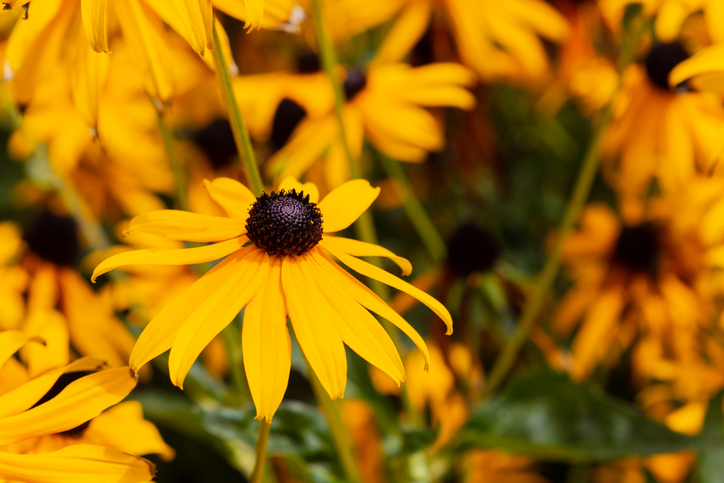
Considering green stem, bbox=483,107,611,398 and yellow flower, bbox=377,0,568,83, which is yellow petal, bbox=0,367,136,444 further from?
yellow flower, bbox=377,0,568,83

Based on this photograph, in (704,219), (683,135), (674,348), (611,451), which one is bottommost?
(611,451)

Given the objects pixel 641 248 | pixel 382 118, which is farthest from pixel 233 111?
pixel 641 248

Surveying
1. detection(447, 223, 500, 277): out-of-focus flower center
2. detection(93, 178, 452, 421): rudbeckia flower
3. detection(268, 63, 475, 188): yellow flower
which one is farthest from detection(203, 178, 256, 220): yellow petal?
detection(447, 223, 500, 277): out-of-focus flower center

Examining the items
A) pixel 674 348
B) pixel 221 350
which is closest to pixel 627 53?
pixel 674 348

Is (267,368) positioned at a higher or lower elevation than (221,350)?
lower

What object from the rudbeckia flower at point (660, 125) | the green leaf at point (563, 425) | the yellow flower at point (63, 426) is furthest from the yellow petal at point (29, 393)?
the rudbeckia flower at point (660, 125)

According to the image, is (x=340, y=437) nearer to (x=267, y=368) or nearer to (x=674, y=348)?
(x=267, y=368)
